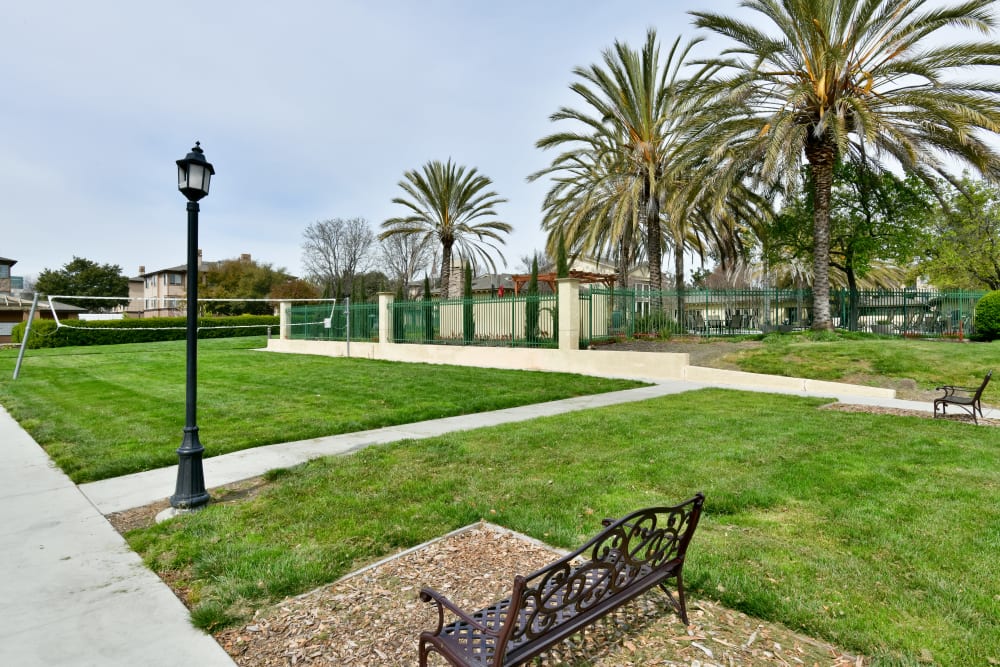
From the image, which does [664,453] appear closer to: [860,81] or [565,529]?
[565,529]

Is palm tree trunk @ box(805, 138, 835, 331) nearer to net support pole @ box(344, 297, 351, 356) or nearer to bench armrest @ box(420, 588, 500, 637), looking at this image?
net support pole @ box(344, 297, 351, 356)

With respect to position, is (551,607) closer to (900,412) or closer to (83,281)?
(900,412)

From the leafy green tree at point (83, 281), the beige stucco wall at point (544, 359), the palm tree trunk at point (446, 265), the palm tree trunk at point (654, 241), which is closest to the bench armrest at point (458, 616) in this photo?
the beige stucco wall at point (544, 359)

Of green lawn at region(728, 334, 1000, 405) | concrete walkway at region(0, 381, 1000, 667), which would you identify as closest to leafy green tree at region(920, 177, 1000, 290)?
green lawn at region(728, 334, 1000, 405)

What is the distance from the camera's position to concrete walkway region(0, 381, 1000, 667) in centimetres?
261

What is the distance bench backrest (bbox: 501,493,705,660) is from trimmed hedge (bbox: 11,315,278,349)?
76.4ft

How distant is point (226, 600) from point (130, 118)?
1416 cm

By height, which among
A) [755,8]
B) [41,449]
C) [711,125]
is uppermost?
[755,8]

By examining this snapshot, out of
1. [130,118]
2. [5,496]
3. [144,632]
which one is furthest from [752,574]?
[130,118]

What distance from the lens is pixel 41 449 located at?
6.79 metres

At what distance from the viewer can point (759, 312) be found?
64.0 ft

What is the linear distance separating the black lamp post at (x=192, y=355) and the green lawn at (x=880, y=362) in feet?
43.8

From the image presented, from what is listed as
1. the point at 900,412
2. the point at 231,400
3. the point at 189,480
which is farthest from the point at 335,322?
the point at 900,412

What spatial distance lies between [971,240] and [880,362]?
1958 centimetres
